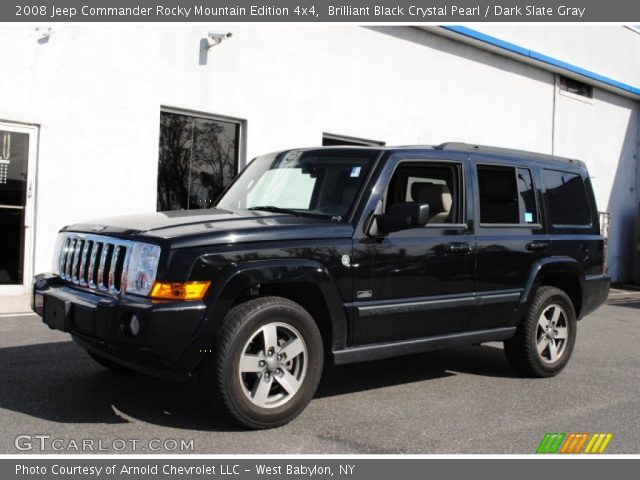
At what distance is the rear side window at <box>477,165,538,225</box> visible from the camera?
18.2 feet

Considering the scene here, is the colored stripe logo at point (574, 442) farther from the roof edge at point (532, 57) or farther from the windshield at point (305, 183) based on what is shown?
the roof edge at point (532, 57)

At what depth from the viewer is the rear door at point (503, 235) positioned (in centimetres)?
543

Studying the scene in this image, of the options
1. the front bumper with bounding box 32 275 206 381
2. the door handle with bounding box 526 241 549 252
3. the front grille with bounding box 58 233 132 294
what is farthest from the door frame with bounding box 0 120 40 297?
the door handle with bounding box 526 241 549 252

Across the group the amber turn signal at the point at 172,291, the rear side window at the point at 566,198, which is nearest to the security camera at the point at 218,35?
the rear side window at the point at 566,198

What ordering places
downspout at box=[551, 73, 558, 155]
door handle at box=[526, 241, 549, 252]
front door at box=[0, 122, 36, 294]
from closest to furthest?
door handle at box=[526, 241, 549, 252] → front door at box=[0, 122, 36, 294] → downspout at box=[551, 73, 558, 155]

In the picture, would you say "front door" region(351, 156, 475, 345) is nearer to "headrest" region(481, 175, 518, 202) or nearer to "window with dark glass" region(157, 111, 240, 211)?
"headrest" region(481, 175, 518, 202)

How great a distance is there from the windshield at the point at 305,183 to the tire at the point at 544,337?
2.08 m

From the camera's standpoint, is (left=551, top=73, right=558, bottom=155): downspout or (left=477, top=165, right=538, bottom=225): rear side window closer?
(left=477, top=165, right=538, bottom=225): rear side window

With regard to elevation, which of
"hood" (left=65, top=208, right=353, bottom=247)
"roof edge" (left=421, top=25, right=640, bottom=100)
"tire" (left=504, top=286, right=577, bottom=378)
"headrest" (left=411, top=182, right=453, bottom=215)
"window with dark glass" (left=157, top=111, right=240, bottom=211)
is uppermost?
"roof edge" (left=421, top=25, right=640, bottom=100)

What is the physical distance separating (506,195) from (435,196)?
77 centimetres

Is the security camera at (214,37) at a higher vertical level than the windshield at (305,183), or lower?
higher

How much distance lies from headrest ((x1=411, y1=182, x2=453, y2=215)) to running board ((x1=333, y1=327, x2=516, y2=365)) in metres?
0.99
